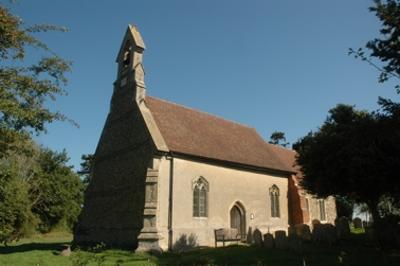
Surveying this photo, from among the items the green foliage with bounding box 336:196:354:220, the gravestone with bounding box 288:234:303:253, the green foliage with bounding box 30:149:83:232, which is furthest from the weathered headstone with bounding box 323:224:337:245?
the green foliage with bounding box 30:149:83:232

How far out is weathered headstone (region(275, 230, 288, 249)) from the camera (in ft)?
60.5

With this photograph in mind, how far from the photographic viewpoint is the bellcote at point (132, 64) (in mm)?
25266

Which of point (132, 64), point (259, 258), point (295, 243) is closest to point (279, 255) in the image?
point (259, 258)

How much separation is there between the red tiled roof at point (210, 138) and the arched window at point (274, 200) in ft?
5.49

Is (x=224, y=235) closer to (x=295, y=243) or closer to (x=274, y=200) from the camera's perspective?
(x=295, y=243)

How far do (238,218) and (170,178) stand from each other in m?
6.81

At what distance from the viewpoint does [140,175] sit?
22.7m

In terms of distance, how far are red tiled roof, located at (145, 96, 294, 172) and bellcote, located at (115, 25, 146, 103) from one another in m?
1.49

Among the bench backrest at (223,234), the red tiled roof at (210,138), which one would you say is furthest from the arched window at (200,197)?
the red tiled roof at (210,138)

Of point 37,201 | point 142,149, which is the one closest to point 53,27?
point 142,149

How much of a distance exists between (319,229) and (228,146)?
30.1 feet

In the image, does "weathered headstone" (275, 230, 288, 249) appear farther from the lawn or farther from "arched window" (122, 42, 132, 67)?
"arched window" (122, 42, 132, 67)

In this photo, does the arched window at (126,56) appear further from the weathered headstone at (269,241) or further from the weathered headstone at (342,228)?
the weathered headstone at (342,228)

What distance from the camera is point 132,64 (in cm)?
2608
